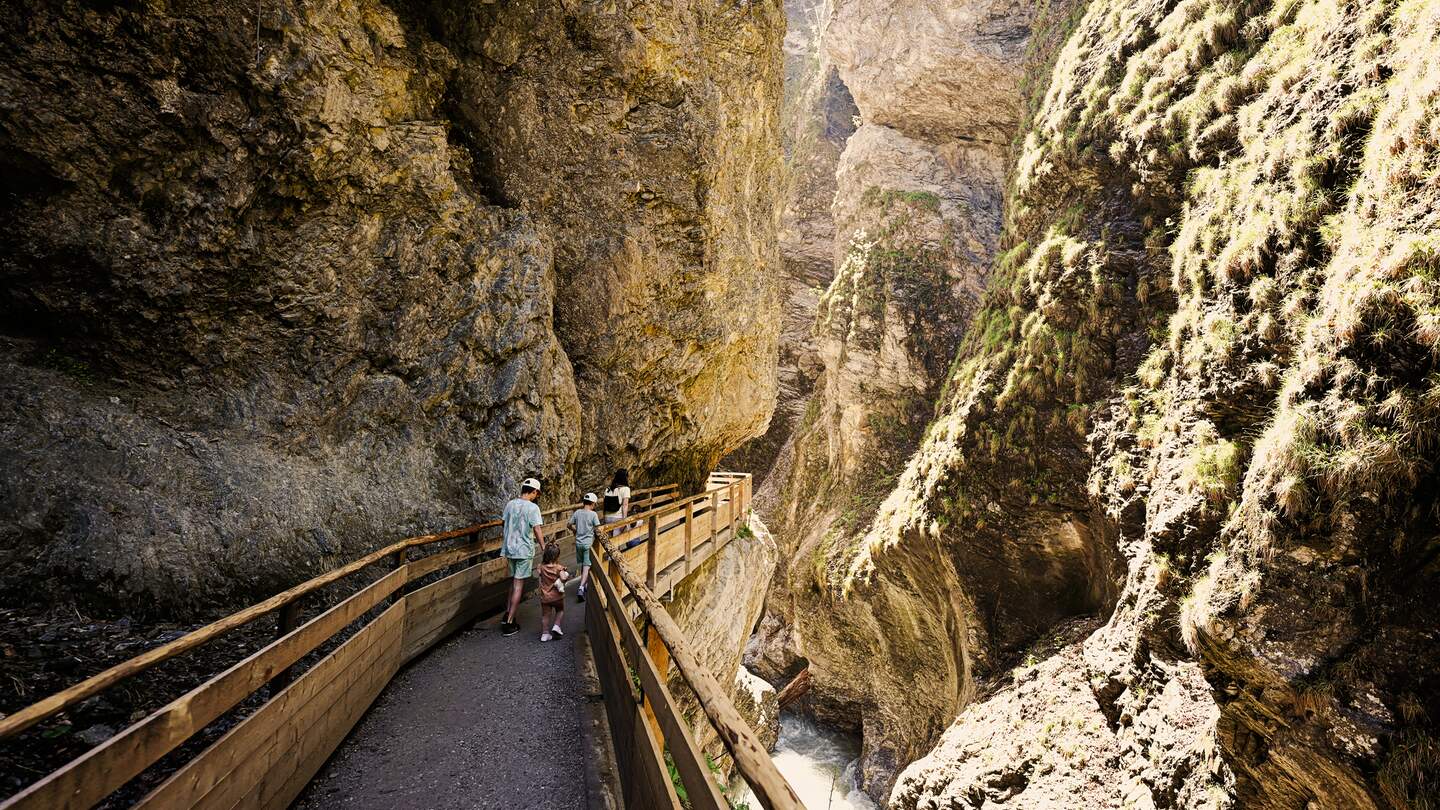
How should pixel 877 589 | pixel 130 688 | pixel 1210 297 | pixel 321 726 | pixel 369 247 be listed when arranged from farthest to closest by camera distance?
pixel 877 589 < pixel 1210 297 < pixel 369 247 < pixel 130 688 < pixel 321 726

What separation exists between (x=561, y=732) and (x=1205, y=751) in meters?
11.9

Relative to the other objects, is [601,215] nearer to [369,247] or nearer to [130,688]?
[369,247]

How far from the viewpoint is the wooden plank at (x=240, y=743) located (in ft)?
8.30

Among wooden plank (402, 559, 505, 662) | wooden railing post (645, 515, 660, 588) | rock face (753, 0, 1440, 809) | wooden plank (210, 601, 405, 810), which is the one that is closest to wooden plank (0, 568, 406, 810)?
wooden plank (210, 601, 405, 810)

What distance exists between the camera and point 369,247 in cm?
956

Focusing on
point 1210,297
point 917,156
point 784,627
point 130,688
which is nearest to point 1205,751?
point 1210,297

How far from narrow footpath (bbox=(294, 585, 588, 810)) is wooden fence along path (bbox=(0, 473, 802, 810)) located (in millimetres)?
194

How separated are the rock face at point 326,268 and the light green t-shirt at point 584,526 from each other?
237 centimetres

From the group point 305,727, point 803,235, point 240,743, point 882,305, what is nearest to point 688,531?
point 305,727

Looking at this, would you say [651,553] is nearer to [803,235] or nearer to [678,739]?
[678,739]

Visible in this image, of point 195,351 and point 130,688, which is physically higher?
point 195,351

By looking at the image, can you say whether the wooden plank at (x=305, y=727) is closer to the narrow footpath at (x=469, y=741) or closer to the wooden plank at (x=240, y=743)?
Result: the wooden plank at (x=240, y=743)

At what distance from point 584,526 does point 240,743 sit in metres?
5.28

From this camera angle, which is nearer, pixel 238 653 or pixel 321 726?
pixel 321 726
